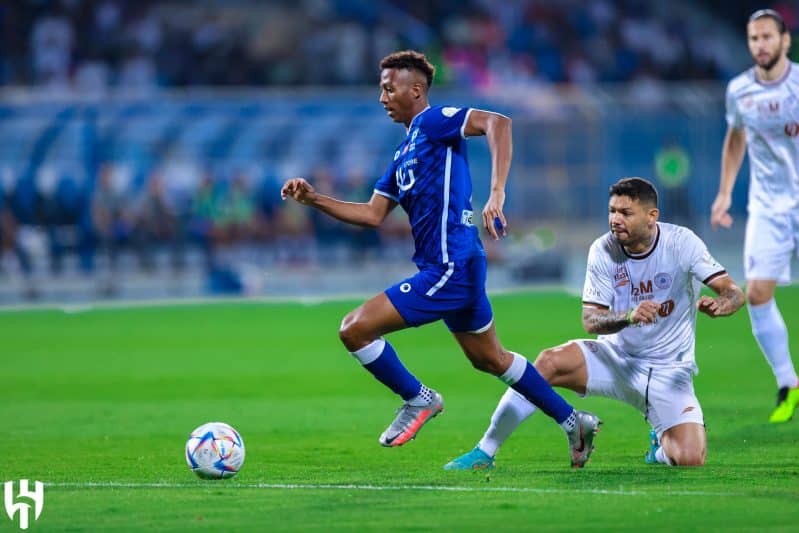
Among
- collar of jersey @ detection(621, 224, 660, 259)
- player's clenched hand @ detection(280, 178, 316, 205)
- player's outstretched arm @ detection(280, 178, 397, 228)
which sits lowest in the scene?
collar of jersey @ detection(621, 224, 660, 259)

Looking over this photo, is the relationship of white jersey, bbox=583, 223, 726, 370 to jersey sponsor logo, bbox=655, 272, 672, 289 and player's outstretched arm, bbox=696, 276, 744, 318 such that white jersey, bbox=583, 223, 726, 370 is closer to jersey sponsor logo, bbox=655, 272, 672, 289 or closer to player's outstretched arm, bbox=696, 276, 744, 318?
jersey sponsor logo, bbox=655, 272, 672, 289

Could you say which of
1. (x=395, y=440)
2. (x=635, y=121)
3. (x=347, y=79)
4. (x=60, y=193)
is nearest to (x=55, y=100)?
(x=60, y=193)

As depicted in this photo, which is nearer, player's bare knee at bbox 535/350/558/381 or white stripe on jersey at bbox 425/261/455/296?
white stripe on jersey at bbox 425/261/455/296

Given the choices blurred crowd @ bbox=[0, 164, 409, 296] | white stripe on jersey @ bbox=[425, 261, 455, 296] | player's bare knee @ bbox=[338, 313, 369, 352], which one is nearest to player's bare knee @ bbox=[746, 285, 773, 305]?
white stripe on jersey @ bbox=[425, 261, 455, 296]

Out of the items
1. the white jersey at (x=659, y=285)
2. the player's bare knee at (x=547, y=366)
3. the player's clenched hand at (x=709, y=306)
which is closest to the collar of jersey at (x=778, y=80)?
the white jersey at (x=659, y=285)

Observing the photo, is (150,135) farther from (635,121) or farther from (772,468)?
(772,468)

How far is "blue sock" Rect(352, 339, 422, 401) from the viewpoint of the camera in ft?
24.1

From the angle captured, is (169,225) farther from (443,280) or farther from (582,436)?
(582,436)

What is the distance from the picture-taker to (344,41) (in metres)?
29.8

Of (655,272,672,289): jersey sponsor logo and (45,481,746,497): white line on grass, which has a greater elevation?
(655,272,672,289): jersey sponsor logo

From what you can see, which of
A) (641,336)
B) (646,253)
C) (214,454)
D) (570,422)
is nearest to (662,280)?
(646,253)

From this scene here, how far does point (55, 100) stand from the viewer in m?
22.8

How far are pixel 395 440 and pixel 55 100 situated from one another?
1686 centimetres

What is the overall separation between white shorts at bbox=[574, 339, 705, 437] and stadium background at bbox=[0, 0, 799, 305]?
15.7 m
